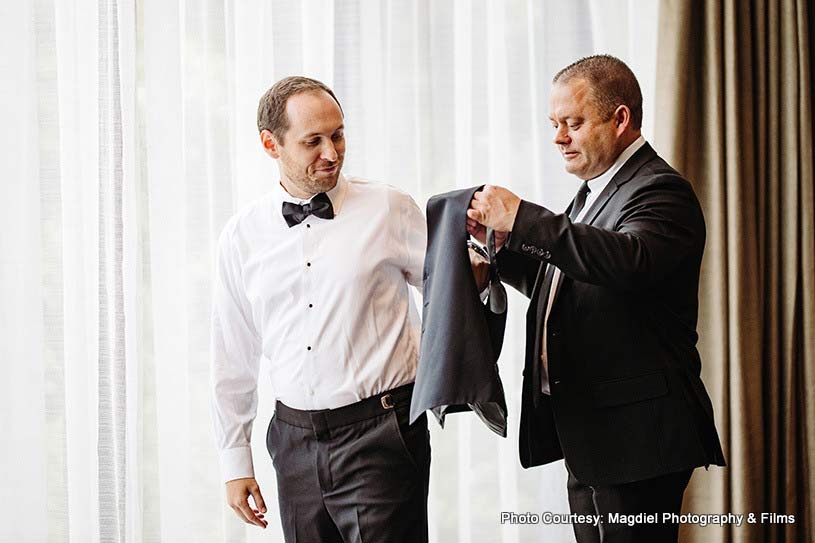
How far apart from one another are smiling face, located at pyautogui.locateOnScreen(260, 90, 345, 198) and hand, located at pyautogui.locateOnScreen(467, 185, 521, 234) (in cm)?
40

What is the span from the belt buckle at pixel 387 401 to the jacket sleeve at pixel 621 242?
482 mm

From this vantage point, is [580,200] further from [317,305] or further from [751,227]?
[751,227]

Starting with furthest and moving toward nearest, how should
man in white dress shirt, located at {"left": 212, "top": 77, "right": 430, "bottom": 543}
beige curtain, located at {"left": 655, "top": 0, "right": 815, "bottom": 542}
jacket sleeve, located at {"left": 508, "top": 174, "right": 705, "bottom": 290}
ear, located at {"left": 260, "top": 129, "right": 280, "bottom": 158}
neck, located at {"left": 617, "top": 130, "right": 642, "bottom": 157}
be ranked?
1. beige curtain, located at {"left": 655, "top": 0, "right": 815, "bottom": 542}
2. ear, located at {"left": 260, "top": 129, "right": 280, "bottom": 158}
3. man in white dress shirt, located at {"left": 212, "top": 77, "right": 430, "bottom": 543}
4. neck, located at {"left": 617, "top": 130, "right": 642, "bottom": 157}
5. jacket sleeve, located at {"left": 508, "top": 174, "right": 705, "bottom": 290}

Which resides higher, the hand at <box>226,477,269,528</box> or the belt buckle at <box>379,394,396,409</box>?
the belt buckle at <box>379,394,396,409</box>

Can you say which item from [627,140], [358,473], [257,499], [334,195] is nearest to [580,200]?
[627,140]

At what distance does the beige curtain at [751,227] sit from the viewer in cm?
269

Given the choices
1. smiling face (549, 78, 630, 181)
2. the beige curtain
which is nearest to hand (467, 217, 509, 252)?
smiling face (549, 78, 630, 181)

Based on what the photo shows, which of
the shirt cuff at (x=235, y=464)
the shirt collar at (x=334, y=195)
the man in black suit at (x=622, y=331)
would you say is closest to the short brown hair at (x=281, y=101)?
the shirt collar at (x=334, y=195)

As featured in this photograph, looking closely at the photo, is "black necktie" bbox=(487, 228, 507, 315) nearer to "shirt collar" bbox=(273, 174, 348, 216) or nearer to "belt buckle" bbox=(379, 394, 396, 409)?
"belt buckle" bbox=(379, 394, 396, 409)

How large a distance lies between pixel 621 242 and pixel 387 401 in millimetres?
628

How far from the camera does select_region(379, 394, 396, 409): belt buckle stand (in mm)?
1932

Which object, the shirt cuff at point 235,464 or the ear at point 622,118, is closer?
the ear at point 622,118

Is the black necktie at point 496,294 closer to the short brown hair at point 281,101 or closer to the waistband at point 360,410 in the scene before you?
the waistband at point 360,410

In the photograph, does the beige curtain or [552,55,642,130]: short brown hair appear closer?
[552,55,642,130]: short brown hair
